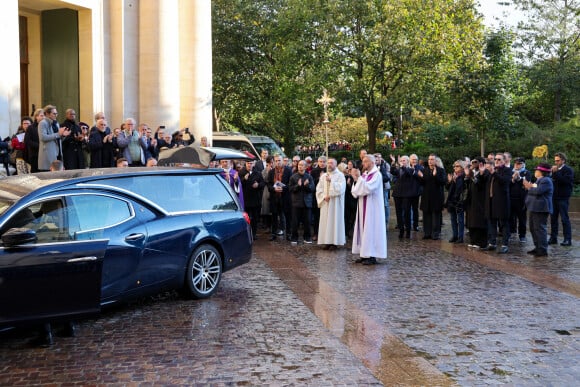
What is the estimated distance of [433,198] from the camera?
54.4ft

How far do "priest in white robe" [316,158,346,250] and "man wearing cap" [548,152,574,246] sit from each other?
4979mm

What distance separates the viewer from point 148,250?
8.23m

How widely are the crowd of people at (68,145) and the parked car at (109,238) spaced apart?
3.85 metres

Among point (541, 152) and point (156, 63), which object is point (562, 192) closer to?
point (541, 152)

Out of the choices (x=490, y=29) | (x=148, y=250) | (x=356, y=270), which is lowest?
(x=356, y=270)

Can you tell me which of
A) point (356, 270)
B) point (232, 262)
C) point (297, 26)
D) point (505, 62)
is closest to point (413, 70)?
point (505, 62)

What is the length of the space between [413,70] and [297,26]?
5756 millimetres

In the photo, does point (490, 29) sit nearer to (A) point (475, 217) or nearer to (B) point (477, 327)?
(A) point (475, 217)

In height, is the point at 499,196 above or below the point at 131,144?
below

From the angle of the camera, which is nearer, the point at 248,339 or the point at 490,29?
the point at 248,339

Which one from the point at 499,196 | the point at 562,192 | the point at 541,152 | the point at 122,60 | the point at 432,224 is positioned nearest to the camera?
the point at 499,196

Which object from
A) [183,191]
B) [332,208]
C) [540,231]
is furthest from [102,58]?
[540,231]

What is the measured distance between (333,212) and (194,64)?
1082cm

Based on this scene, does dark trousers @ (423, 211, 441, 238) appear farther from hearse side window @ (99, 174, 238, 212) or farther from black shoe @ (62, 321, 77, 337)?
black shoe @ (62, 321, 77, 337)
